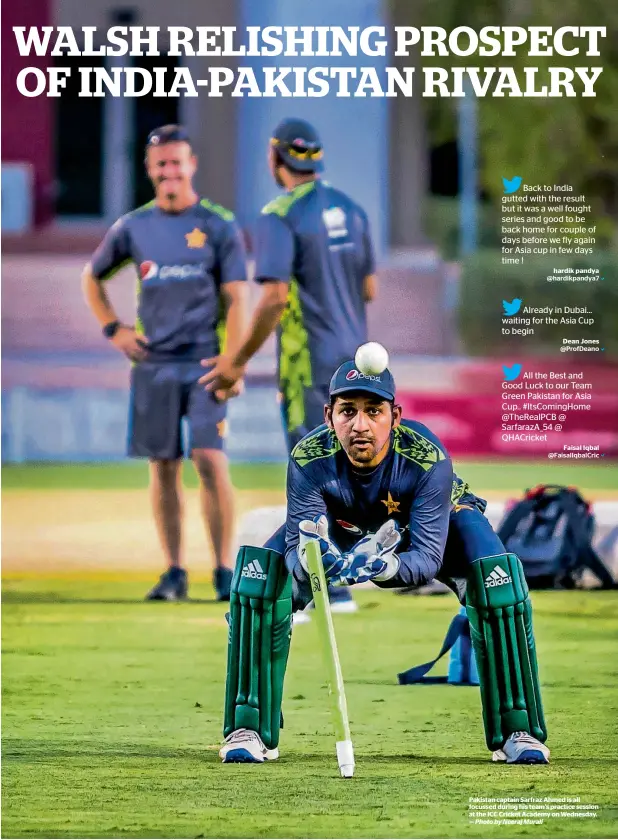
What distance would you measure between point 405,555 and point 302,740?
88 centimetres

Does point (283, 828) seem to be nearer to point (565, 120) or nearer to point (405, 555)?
point (405, 555)

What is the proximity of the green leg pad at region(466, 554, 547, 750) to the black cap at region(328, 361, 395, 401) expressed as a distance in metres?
0.53

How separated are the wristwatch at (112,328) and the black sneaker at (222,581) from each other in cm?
106

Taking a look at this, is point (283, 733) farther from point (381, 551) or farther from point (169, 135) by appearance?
point (169, 135)

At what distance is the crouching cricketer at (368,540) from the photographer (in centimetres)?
462

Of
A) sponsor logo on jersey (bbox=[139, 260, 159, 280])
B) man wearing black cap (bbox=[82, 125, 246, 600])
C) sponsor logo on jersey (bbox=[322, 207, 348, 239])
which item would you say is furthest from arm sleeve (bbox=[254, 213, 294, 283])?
sponsor logo on jersey (bbox=[139, 260, 159, 280])

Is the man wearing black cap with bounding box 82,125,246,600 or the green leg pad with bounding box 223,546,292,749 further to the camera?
the man wearing black cap with bounding box 82,125,246,600

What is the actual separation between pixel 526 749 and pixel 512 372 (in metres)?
1.35

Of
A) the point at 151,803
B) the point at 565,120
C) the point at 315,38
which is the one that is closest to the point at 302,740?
the point at 151,803

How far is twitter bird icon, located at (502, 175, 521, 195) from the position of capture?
5.76 meters

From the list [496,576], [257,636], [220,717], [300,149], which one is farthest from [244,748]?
[300,149]

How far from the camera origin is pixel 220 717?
5.40 m

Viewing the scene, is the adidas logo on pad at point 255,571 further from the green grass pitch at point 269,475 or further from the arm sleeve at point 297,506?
the green grass pitch at point 269,475

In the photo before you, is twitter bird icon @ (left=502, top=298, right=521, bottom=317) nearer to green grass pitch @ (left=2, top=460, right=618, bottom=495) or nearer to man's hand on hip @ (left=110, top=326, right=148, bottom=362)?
green grass pitch @ (left=2, top=460, right=618, bottom=495)
